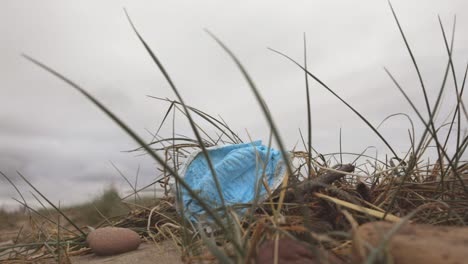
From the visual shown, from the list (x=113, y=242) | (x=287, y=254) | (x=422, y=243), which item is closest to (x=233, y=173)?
(x=113, y=242)

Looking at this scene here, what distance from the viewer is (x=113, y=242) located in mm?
1563

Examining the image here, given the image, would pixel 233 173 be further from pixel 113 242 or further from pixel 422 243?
pixel 422 243

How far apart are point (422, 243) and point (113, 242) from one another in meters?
1.24

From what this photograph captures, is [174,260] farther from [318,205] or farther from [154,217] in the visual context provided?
[154,217]

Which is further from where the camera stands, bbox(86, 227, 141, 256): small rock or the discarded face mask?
the discarded face mask

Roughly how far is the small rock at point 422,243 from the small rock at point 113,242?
1.09 m

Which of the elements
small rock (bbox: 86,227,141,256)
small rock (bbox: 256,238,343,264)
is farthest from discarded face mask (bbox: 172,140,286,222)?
small rock (bbox: 256,238,343,264)

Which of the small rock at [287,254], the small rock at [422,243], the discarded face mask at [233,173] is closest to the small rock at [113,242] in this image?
the discarded face mask at [233,173]

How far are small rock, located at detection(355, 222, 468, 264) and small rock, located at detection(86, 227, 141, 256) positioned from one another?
109cm

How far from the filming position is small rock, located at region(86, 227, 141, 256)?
1.56 metres

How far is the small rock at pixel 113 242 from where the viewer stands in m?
1.56

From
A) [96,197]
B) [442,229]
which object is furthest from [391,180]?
[96,197]

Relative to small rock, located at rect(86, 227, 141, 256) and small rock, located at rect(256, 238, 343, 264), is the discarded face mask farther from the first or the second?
small rock, located at rect(256, 238, 343, 264)

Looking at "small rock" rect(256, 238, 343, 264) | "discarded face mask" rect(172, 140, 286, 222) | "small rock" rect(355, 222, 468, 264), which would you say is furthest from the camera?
"discarded face mask" rect(172, 140, 286, 222)
